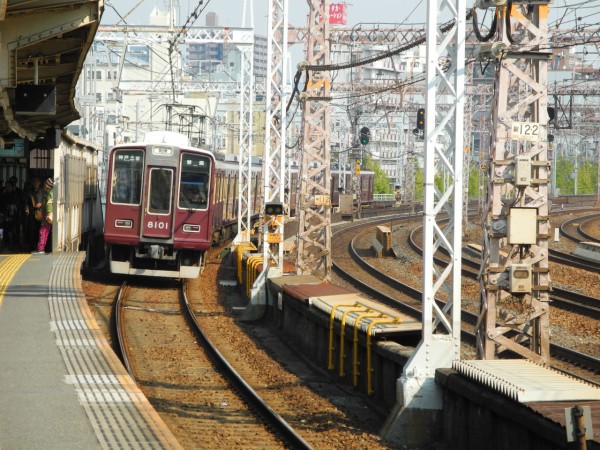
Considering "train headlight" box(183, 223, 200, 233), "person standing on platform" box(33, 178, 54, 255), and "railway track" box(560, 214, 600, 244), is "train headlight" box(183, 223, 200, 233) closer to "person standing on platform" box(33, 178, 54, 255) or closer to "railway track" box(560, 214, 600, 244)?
"person standing on platform" box(33, 178, 54, 255)

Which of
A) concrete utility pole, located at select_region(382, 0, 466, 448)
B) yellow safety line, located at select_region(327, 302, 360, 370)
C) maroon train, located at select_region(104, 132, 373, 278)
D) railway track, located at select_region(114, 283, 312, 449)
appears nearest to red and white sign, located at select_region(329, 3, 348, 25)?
maroon train, located at select_region(104, 132, 373, 278)

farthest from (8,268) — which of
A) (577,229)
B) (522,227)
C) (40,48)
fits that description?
(577,229)

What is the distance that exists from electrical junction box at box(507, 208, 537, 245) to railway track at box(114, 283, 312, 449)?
109 inches

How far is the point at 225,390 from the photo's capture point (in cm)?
1178

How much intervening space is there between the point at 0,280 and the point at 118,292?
13.5 feet

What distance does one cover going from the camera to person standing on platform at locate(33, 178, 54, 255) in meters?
19.3

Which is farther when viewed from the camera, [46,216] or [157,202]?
[157,202]

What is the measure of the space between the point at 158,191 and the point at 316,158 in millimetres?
3168

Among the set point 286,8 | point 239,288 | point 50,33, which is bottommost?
point 239,288

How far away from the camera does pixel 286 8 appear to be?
18.5 metres

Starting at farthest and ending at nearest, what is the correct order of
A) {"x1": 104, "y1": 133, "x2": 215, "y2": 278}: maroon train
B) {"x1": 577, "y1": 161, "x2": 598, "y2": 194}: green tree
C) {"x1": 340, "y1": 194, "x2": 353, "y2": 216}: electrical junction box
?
{"x1": 577, "y1": 161, "x2": 598, "y2": 194}: green tree, {"x1": 340, "y1": 194, "x2": 353, "y2": 216}: electrical junction box, {"x1": 104, "y1": 133, "x2": 215, "y2": 278}: maroon train

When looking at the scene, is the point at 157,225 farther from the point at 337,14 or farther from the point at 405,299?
the point at 337,14

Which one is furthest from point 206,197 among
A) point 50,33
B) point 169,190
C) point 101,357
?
point 101,357

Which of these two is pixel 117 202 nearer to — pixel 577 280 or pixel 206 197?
pixel 206 197
